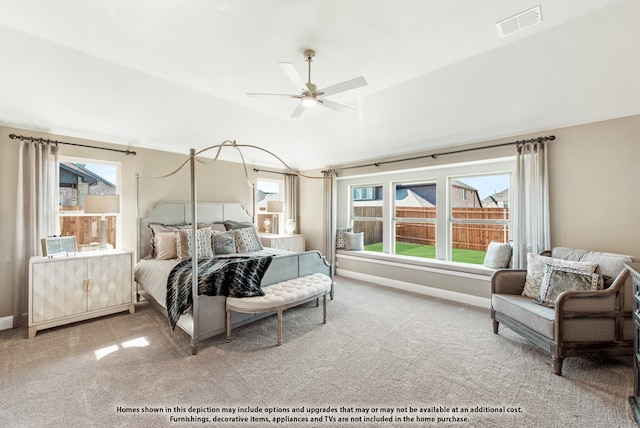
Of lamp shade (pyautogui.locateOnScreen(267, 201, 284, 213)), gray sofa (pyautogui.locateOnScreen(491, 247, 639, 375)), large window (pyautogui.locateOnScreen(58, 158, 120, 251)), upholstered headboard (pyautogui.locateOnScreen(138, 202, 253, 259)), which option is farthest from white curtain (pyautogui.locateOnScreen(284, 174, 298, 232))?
gray sofa (pyautogui.locateOnScreen(491, 247, 639, 375))

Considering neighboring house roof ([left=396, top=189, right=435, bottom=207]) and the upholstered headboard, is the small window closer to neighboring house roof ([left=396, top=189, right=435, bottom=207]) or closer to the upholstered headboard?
neighboring house roof ([left=396, top=189, right=435, bottom=207])

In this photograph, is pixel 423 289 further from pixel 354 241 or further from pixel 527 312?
pixel 527 312

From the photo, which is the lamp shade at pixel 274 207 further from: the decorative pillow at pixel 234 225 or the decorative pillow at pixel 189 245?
the decorative pillow at pixel 189 245

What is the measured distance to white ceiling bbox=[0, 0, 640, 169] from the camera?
2.30 metres

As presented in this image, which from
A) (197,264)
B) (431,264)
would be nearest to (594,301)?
(431,264)

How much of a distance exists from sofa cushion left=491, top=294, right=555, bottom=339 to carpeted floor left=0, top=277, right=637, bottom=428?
332 millimetres

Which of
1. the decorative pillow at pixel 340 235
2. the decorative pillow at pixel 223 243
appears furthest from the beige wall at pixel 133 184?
the decorative pillow at pixel 340 235

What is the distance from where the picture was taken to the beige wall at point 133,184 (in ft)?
10.8

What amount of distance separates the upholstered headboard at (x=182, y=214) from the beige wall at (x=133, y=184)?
118mm

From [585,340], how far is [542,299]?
45 centimetres

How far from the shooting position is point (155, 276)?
3.41m

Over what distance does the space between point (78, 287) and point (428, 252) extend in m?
5.72

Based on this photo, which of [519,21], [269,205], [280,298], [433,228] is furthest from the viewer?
[269,205]

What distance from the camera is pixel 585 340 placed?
2326mm
